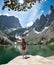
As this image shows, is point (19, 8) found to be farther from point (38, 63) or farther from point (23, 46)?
point (23, 46)

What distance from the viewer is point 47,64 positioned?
22.9 metres

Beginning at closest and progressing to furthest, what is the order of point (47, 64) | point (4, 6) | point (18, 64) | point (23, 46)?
point (4, 6) < point (47, 64) < point (18, 64) < point (23, 46)

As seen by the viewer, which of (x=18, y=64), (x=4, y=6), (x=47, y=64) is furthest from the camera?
(x=18, y=64)

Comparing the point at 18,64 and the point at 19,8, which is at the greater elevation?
the point at 19,8

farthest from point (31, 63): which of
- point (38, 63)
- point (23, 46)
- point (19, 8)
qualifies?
point (19, 8)

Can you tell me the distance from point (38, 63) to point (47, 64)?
0.98 m

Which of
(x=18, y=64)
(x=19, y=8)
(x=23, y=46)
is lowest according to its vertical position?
(x=18, y=64)

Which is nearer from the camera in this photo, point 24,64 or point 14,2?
point 14,2

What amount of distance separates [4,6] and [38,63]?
1133 centimetres

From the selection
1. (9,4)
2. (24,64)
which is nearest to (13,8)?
(9,4)

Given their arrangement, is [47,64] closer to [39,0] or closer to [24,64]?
[24,64]

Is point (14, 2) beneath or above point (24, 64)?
above


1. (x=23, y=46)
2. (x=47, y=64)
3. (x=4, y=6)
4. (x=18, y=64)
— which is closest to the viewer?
(x=4, y=6)

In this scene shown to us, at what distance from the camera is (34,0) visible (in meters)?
13.5
